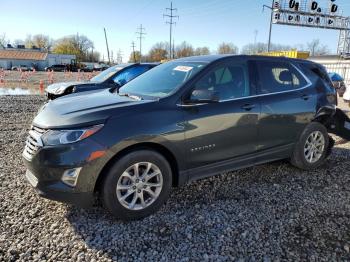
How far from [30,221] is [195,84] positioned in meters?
2.36

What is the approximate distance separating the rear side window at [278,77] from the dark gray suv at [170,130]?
17mm

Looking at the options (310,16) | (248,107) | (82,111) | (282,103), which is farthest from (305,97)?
(310,16)

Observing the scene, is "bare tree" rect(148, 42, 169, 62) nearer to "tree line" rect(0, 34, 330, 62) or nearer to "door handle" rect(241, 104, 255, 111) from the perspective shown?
"tree line" rect(0, 34, 330, 62)

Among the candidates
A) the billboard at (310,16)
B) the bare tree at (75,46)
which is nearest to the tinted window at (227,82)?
the billboard at (310,16)

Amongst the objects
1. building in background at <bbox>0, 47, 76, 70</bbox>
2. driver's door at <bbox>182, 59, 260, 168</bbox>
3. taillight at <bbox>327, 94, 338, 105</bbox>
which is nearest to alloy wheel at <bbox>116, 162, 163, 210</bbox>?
driver's door at <bbox>182, 59, 260, 168</bbox>

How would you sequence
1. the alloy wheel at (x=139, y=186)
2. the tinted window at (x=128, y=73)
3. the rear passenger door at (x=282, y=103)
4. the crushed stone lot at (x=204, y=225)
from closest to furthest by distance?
the crushed stone lot at (x=204, y=225) → the alloy wheel at (x=139, y=186) → the rear passenger door at (x=282, y=103) → the tinted window at (x=128, y=73)

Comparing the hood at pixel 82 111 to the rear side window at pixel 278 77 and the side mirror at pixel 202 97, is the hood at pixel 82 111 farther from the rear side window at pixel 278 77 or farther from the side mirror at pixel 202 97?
the rear side window at pixel 278 77

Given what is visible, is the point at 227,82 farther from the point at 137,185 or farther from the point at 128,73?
the point at 128,73

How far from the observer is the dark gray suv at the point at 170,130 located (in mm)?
A: 3209

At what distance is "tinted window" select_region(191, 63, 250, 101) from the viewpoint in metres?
3.98

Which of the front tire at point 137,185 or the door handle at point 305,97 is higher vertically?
the door handle at point 305,97

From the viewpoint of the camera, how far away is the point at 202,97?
12.2 feet

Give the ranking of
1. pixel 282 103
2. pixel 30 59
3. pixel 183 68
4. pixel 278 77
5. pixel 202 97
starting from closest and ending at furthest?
1. pixel 202 97
2. pixel 183 68
3. pixel 282 103
4. pixel 278 77
5. pixel 30 59

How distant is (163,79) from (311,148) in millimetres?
2620
